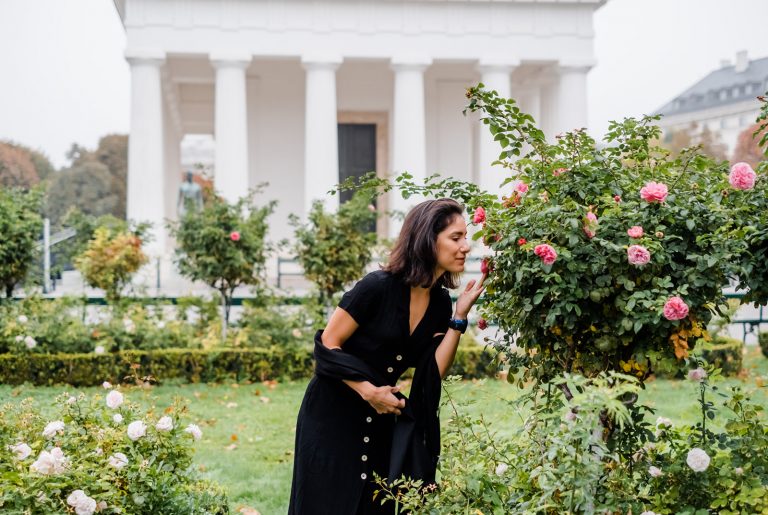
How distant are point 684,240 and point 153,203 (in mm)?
21709

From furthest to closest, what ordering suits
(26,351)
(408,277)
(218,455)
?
(26,351) → (218,455) → (408,277)

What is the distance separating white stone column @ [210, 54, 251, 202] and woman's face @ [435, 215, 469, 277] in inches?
826

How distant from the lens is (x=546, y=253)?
10.1 ft

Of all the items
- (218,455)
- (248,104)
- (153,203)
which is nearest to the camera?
(218,455)

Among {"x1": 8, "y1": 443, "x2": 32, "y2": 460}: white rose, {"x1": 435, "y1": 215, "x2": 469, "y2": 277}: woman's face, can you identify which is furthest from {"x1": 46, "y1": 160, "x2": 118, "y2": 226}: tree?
{"x1": 435, "y1": 215, "x2": 469, "y2": 277}: woman's face

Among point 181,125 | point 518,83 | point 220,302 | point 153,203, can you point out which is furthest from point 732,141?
point 220,302

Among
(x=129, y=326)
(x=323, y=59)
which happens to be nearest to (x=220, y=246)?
(x=129, y=326)

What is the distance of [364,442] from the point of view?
11.3ft

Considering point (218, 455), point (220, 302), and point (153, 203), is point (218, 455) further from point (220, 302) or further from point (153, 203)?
point (153, 203)

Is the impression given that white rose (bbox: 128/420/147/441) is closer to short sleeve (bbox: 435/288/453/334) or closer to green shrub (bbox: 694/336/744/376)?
short sleeve (bbox: 435/288/453/334)

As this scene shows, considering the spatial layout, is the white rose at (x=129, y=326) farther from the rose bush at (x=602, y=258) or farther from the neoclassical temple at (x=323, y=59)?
the neoclassical temple at (x=323, y=59)

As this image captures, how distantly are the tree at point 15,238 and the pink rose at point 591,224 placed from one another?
354 inches

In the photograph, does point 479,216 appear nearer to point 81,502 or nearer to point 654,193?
point 654,193

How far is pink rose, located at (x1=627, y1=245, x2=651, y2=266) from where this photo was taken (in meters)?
3.00
